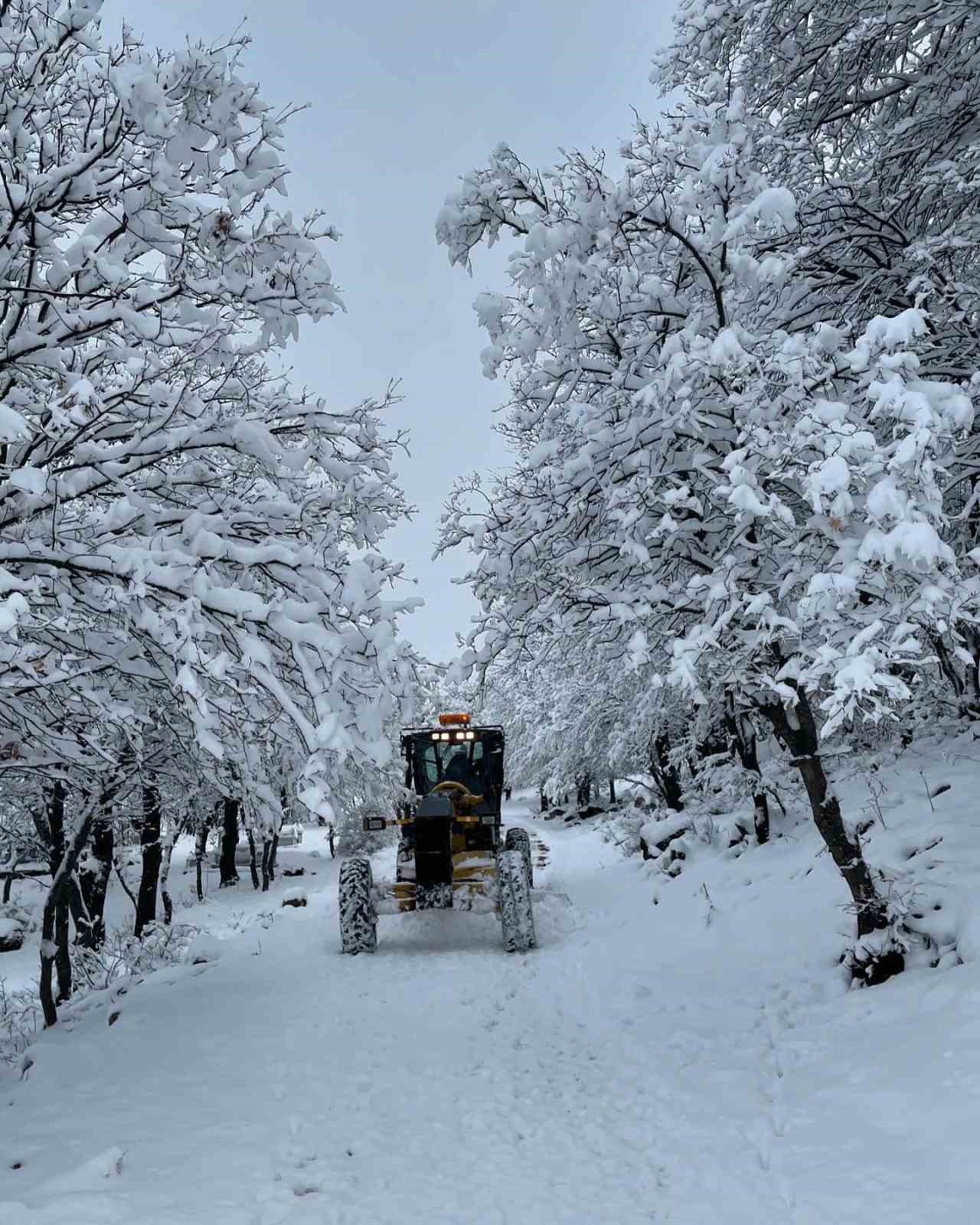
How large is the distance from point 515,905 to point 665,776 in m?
8.90

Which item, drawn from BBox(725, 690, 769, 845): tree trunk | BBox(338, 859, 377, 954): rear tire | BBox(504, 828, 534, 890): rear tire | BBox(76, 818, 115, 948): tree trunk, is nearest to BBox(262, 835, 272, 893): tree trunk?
BBox(76, 818, 115, 948): tree trunk

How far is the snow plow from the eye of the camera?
9414 mm

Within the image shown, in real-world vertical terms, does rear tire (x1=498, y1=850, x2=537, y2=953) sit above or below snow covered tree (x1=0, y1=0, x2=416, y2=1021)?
below

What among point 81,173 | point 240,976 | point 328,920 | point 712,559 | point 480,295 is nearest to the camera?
point 81,173

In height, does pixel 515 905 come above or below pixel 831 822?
below

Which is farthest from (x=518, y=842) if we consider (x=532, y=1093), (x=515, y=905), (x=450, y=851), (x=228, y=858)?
(x=228, y=858)

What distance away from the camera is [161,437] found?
416cm

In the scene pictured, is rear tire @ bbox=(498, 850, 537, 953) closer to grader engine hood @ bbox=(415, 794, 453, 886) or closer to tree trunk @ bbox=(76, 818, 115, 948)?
grader engine hood @ bbox=(415, 794, 453, 886)

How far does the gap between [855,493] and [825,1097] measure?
11.2ft

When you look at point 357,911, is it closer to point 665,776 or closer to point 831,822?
point 831,822

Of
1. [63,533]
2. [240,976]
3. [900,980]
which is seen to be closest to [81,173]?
[63,533]

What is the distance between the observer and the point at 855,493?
4.14 m

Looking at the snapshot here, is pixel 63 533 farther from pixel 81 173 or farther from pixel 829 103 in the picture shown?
pixel 829 103

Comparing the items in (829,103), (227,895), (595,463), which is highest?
(829,103)
